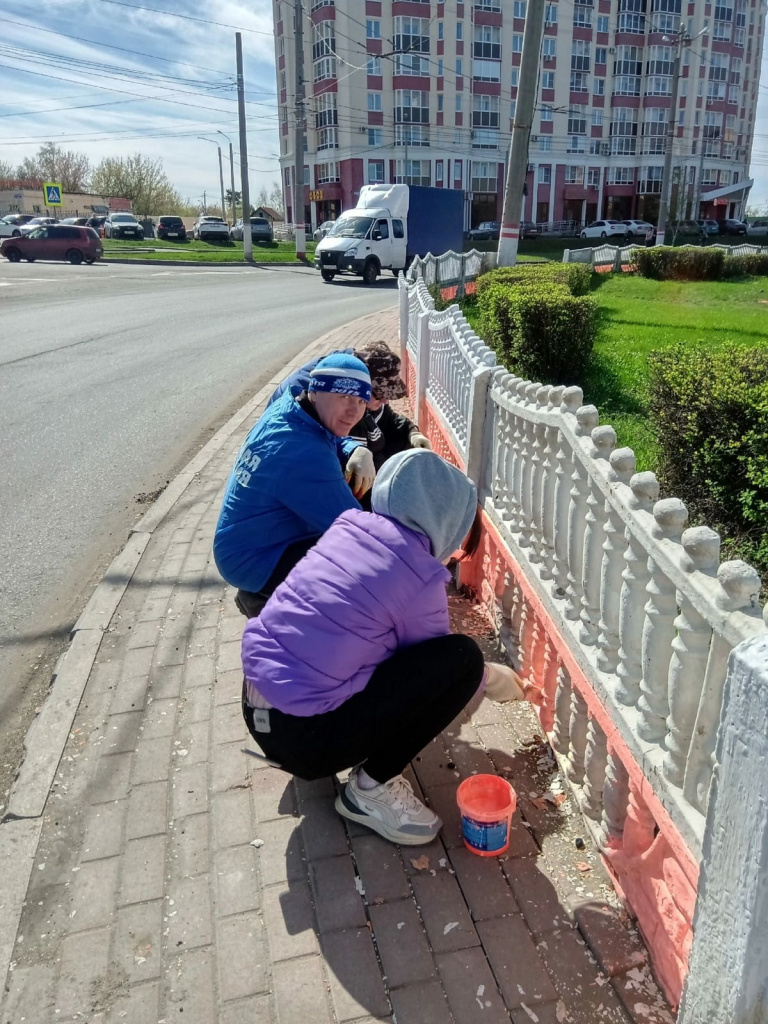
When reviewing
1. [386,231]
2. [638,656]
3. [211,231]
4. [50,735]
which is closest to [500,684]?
[638,656]

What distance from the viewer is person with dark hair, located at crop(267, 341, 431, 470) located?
454cm

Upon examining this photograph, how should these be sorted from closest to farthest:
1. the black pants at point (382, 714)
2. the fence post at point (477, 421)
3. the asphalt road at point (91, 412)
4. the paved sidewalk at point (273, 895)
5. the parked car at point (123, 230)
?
the paved sidewalk at point (273, 895), the black pants at point (382, 714), the fence post at point (477, 421), the asphalt road at point (91, 412), the parked car at point (123, 230)

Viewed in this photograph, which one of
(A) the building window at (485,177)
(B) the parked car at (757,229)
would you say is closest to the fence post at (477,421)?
(B) the parked car at (757,229)

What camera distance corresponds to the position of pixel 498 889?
2357mm

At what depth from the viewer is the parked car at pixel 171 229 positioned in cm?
4700

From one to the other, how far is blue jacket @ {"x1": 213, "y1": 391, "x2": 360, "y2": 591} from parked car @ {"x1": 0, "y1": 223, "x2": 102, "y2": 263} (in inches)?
1253

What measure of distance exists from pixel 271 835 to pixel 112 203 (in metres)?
76.5

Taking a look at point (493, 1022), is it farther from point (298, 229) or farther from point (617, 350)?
point (298, 229)

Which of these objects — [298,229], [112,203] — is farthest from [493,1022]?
[112,203]

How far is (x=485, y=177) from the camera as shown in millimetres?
57812

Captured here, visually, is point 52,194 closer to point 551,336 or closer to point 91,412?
point 91,412

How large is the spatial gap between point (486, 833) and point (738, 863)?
1052 millimetres

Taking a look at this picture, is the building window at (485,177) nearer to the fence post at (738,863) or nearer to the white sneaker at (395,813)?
the white sneaker at (395,813)

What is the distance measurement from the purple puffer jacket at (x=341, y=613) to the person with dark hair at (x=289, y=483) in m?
0.61
